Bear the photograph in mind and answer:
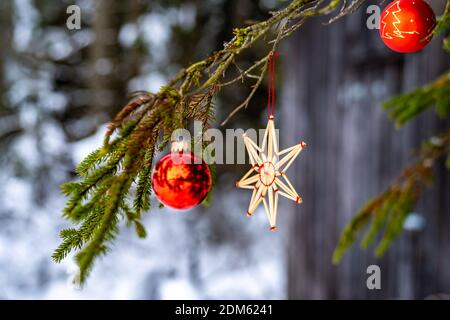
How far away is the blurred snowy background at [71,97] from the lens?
244 inches

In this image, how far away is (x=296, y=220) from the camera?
5.17 m

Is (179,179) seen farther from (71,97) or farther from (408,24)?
(71,97)

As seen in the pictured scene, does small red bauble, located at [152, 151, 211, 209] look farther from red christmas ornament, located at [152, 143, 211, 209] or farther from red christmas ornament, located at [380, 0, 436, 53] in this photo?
red christmas ornament, located at [380, 0, 436, 53]

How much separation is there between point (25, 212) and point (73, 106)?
54.9 inches

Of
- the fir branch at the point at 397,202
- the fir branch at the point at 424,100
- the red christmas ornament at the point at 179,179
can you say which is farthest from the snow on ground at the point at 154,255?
the red christmas ornament at the point at 179,179

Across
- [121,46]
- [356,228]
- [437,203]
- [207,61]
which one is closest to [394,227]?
[356,228]

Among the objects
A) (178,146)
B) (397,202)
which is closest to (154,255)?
(397,202)

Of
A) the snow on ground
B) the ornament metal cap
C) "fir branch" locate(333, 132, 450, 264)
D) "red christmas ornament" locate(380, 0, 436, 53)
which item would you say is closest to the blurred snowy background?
the snow on ground

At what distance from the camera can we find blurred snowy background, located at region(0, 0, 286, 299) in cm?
619

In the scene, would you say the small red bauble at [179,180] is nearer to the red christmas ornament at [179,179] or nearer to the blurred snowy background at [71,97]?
the red christmas ornament at [179,179]

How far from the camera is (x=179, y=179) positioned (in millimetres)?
1001

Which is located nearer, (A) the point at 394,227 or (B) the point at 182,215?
(A) the point at 394,227

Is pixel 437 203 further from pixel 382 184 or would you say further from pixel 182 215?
pixel 182 215

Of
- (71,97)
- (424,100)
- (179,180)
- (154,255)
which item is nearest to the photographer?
(179,180)
